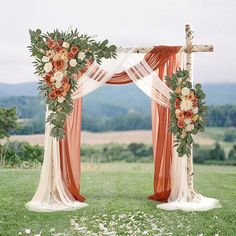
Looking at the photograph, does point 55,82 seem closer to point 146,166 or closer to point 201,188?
point 201,188

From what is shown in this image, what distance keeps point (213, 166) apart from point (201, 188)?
262cm

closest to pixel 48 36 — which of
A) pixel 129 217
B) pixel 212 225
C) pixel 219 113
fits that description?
pixel 129 217

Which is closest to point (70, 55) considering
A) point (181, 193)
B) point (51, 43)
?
point (51, 43)

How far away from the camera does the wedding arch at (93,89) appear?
7070mm

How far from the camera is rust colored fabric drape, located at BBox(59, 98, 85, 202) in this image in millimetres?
7379

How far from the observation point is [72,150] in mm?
7438

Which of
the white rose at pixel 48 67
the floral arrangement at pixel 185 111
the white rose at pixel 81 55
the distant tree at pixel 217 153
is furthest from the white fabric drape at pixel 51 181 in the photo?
the distant tree at pixel 217 153

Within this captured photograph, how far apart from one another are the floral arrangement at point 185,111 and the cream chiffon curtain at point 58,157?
19 centimetres

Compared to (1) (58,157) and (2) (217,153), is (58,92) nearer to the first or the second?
(1) (58,157)

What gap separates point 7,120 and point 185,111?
6.30 meters

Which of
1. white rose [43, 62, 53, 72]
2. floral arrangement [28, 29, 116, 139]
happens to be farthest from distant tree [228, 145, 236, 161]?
white rose [43, 62, 53, 72]

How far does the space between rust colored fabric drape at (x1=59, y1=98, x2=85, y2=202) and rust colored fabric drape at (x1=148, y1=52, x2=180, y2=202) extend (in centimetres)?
96

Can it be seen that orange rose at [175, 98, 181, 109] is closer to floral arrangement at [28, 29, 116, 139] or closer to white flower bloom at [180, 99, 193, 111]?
white flower bloom at [180, 99, 193, 111]

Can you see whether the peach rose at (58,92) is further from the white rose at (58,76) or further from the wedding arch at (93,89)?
the white rose at (58,76)
